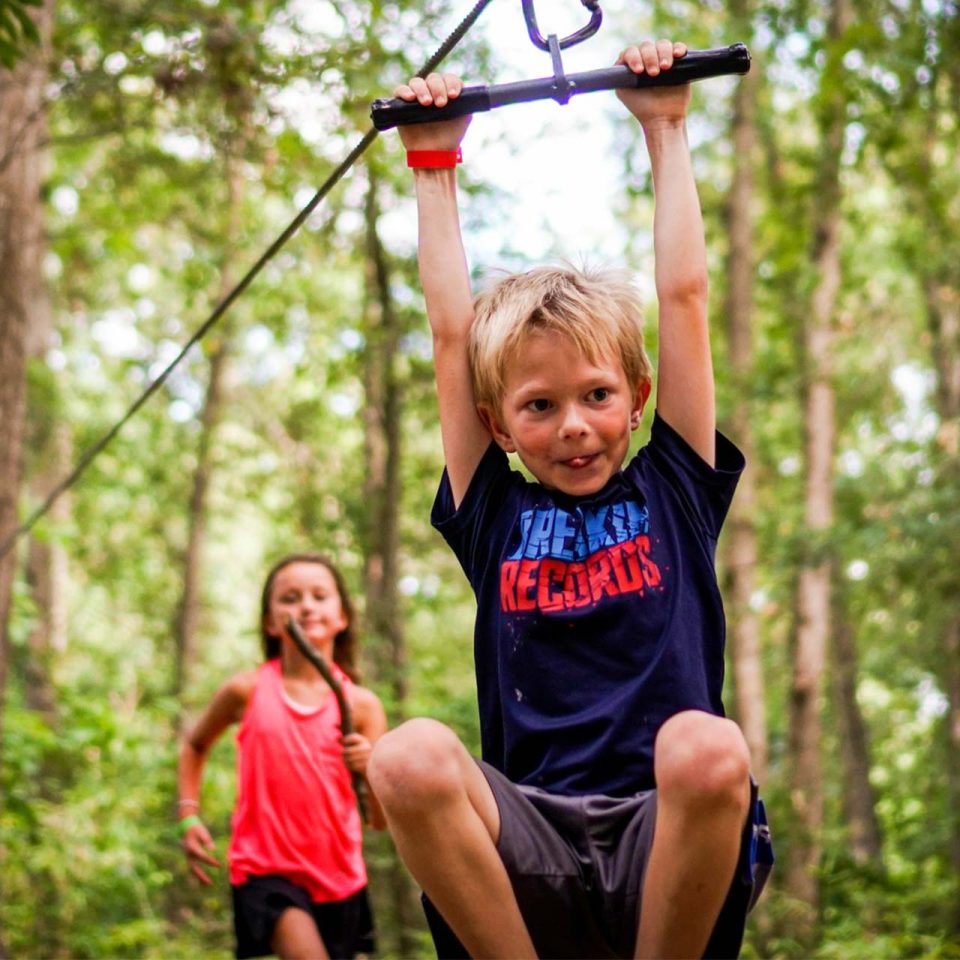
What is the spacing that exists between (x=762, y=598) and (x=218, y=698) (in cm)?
915

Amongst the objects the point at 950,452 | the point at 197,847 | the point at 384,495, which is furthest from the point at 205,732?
the point at 950,452

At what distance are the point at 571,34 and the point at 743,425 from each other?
860cm

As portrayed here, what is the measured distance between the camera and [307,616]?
5.11 meters

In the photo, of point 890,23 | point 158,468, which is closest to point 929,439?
point 890,23

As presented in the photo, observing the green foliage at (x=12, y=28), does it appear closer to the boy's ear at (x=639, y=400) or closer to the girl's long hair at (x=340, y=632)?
the girl's long hair at (x=340, y=632)

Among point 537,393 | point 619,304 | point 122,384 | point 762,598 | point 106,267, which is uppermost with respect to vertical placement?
point 106,267

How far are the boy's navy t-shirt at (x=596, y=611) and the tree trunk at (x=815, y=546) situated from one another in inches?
267

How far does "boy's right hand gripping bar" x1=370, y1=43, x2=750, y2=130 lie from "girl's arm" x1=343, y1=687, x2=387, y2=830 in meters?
2.65

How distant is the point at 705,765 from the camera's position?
184 centimetres

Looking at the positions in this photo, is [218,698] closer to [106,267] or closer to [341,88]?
[341,88]

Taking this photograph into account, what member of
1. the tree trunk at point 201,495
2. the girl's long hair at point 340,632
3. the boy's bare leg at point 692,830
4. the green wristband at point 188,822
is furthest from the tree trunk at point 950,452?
the boy's bare leg at point 692,830

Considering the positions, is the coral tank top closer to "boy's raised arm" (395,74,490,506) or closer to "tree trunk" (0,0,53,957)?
"tree trunk" (0,0,53,957)

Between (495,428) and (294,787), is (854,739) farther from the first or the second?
(495,428)

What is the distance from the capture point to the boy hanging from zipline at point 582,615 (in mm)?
1932
